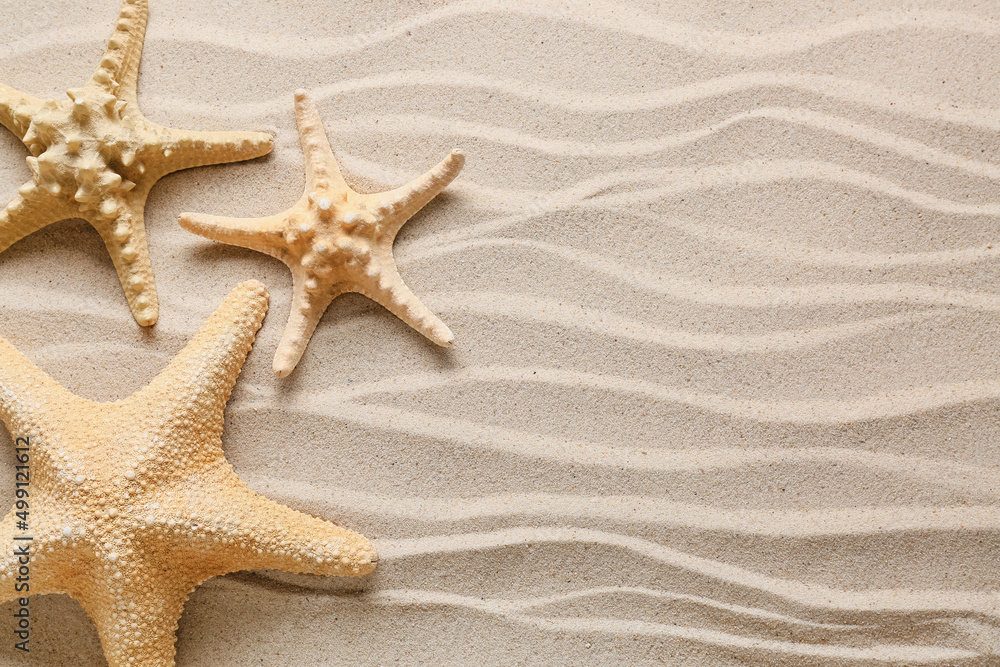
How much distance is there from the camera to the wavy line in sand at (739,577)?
1692 millimetres

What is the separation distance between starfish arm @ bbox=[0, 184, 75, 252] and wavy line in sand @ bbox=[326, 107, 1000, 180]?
0.97 m

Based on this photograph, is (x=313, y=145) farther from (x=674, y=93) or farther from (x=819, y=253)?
(x=819, y=253)

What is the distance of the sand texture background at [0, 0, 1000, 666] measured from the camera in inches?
67.1

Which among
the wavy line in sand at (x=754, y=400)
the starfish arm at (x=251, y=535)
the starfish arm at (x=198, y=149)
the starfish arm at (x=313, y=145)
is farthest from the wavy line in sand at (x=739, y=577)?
the starfish arm at (x=198, y=149)

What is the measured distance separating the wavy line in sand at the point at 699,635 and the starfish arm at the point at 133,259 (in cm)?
100

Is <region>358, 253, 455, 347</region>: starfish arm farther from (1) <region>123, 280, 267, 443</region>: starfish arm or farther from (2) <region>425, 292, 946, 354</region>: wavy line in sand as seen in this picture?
(1) <region>123, 280, 267, 443</region>: starfish arm

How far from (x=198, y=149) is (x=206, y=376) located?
589 millimetres

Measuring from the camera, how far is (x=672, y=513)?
171 centimetres

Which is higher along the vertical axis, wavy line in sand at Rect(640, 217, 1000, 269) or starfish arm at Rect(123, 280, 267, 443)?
wavy line in sand at Rect(640, 217, 1000, 269)

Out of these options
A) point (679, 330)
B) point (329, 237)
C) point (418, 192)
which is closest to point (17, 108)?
point (329, 237)

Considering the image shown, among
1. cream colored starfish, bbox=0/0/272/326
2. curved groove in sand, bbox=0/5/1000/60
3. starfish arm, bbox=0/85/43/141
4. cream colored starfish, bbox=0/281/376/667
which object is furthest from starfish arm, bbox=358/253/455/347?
starfish arm, bbox=0/85/43/141

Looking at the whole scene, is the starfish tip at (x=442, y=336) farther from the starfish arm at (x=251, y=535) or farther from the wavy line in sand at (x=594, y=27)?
the wavy line in sand at (x=594, y=27)

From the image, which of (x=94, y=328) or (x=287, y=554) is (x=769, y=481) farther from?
(x=94, y=328)

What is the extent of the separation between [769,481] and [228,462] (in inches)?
54.2
